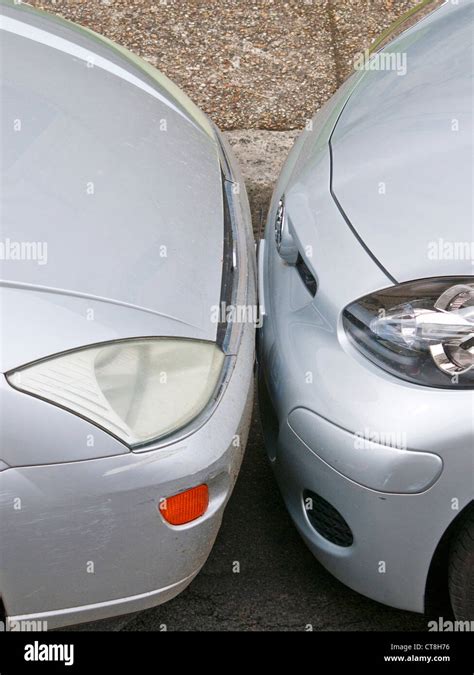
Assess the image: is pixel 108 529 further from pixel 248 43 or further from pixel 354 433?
pixel 248 43

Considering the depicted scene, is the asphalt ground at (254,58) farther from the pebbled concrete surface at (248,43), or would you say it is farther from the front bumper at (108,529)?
the front bumper at (108,529)

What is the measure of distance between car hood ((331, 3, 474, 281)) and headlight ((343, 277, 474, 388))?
0.15 ft

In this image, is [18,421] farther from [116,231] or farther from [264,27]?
[264,27]

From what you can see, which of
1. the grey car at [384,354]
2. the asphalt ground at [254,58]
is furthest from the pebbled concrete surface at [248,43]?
the grey car at [384,354]

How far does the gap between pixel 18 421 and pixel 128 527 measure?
0.34 metres

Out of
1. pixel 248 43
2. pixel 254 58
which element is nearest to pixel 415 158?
pixel 254 58

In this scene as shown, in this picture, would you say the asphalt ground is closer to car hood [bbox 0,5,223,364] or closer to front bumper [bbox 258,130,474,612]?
front bumper [bbox 258,130,474,612]

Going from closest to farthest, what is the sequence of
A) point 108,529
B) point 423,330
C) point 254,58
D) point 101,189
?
point 108,529, point 423,330, point 101,189, point 254,58

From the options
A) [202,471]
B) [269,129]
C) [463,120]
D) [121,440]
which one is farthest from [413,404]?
[269,129]

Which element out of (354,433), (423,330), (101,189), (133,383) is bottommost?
(354,433)

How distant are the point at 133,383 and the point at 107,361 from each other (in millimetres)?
79

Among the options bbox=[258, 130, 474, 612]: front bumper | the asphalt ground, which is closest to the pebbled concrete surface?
the asphalt ground

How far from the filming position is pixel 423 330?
196 cm

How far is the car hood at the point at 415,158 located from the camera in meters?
1.98
